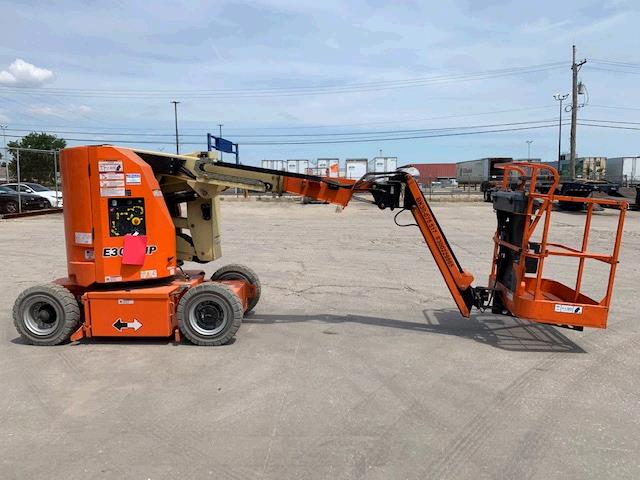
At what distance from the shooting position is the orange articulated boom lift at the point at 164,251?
18.8ft

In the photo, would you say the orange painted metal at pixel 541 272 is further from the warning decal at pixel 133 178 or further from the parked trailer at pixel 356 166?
the parked trailer at pixel 356 166

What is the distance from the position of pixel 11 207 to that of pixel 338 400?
25594 mm

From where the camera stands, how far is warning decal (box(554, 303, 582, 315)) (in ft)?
18.7

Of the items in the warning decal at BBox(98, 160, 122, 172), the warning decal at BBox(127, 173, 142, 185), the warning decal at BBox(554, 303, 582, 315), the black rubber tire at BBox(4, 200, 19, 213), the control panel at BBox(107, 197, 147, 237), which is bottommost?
the warning decal at BBox(554, 303, 582, 315)

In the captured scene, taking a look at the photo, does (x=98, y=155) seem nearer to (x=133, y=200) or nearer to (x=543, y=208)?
(x=133, y=200)

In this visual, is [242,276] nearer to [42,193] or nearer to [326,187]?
[326,187]

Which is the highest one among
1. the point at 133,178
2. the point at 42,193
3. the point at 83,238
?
the point at 133,178

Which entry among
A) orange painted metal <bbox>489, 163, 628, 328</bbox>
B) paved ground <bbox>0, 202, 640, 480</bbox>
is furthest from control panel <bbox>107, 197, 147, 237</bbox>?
orange painted metal <bbox>489, 163, 628, 328</bbox>

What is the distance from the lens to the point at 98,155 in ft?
18.7

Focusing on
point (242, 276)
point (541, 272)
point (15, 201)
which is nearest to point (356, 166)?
point (15, 201)

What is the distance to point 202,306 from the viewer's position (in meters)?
5.95

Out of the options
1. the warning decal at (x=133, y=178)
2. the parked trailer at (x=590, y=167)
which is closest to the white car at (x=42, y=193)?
the warning decal at (x=133, y=178)

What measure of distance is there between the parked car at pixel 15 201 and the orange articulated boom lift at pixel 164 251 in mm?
22109

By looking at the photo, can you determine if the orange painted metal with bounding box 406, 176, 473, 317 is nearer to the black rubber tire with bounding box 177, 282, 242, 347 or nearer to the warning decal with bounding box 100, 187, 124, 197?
the black rubber tire with bounding box 177, 282, 242, 347
